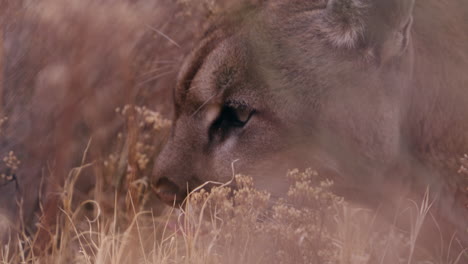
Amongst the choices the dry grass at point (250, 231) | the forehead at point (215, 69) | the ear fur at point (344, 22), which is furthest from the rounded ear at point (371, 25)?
the dry grass at point (250, 231)

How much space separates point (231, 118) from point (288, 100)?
0.71 feet

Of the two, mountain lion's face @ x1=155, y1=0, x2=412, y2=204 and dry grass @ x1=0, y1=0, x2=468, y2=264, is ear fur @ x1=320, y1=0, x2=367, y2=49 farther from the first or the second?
dry grass @ x1=0, y1=0, x2=468, y2=264

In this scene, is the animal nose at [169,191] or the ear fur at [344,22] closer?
the ear fur at [344,22]

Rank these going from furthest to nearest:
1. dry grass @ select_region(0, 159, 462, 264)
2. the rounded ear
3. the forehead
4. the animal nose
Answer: the animal nose → the forehead → dry grass @ select_region(0, 159, 462, 264) → the rounded ear

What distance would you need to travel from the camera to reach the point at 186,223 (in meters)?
2.68

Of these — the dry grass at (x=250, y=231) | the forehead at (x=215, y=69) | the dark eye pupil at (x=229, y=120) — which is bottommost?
the dry grass at (x=250, y=231)

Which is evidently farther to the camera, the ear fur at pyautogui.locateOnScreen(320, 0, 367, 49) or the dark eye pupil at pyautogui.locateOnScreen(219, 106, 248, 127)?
the dark eye pupil at pyautogui.locateOnScreen(219, 106, 248, 127)

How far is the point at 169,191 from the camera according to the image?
2.63 meters

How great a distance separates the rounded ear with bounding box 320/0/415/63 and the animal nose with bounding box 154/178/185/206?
77 centimetres

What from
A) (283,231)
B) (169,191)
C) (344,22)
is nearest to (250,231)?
(283,231)

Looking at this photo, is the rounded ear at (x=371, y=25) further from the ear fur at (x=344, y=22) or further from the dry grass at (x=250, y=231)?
the dry grass at (x=250, y=231)

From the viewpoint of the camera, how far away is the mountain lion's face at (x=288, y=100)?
93.9 inches

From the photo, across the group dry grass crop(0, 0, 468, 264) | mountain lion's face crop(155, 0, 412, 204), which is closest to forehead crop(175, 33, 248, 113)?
mountain lion's face crop(155, 0, 412, 204)

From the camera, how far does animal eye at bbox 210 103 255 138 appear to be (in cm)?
250
